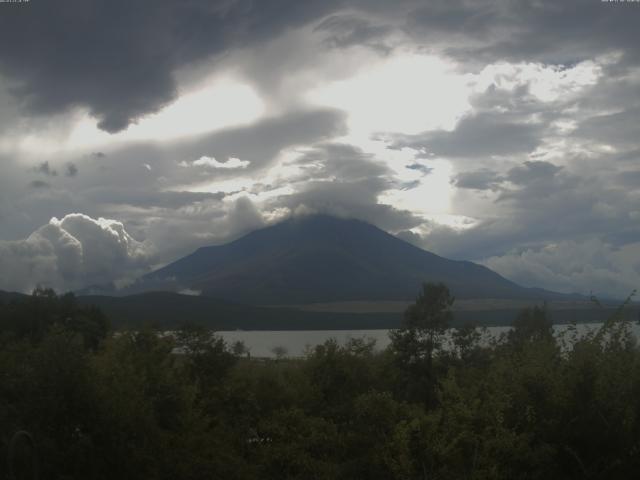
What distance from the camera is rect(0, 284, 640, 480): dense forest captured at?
20.9m

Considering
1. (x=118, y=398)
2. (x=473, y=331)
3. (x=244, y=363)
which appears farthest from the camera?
(x=473, y=331)

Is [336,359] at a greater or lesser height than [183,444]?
greater

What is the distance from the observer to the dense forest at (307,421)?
20891mm

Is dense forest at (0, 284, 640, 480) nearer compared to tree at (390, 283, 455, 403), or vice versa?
dense forest at (0, 284, 640, 480)

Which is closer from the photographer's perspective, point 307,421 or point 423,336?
point 307,421

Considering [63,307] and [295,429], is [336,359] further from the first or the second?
[63,307]

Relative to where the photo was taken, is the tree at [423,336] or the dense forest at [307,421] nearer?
the dense forest at [307,421]

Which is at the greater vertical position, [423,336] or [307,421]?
[423,336]

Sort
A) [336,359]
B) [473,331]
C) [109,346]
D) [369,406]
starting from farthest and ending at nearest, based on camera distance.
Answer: [473,331], [336,359], [109,346], [369,406]

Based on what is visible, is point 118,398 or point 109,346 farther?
point 109,346

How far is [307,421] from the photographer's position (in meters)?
28.0

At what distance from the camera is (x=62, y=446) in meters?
20.6

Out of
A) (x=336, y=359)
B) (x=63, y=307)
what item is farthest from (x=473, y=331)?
(x=63, y=307)

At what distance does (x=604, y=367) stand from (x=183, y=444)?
53.7 feet
